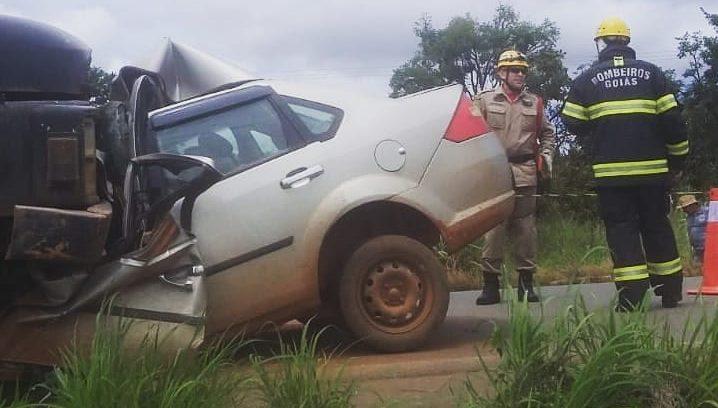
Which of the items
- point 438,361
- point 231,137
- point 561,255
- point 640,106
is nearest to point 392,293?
point 438,361

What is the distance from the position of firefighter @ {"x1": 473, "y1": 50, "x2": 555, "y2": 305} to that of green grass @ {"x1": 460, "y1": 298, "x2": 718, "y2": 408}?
335cm

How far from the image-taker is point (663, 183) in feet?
21.7

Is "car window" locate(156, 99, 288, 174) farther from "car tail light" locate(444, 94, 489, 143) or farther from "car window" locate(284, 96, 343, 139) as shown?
"car tail light" locate(444, 94, 489, 143)

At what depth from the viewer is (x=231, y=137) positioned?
5.49m

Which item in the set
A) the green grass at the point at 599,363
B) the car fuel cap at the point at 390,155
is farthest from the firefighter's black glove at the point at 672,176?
the green grass at the point at 599,363

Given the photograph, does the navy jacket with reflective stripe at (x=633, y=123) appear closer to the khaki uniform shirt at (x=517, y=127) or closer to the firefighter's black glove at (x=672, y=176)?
the firefighter's black glove at (x=672, y=176)

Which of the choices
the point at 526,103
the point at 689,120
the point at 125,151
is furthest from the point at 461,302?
the point at 689,120

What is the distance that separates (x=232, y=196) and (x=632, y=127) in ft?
8.75

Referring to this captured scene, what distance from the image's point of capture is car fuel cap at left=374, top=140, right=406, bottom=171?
5.47 m

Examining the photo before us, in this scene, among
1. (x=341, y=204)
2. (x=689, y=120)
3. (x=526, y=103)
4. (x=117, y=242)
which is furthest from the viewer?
(x=689, y=120)

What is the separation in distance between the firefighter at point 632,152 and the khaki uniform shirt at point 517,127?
549mm

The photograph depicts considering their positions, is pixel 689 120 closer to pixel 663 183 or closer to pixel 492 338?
pixel 663 183

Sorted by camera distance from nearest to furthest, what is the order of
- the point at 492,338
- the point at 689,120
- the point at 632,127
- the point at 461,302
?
1. the point at 492,338
2. the point at 632,127
3. the point at 461,302
4. the point at 689,120

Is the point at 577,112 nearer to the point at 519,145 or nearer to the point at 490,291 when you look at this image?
the point at 519,145
